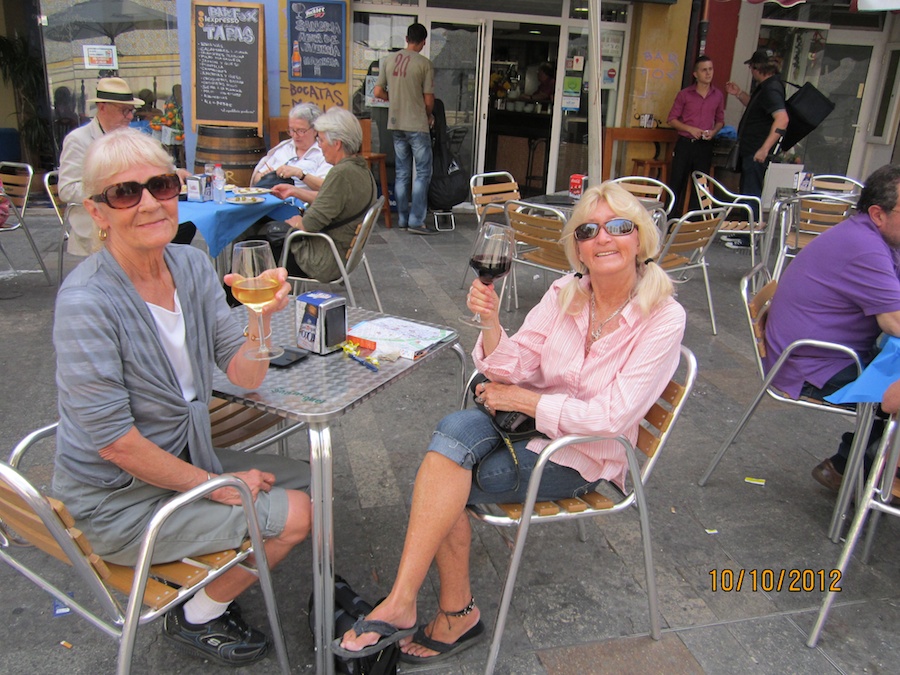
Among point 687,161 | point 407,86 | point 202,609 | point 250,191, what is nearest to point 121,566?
point 202,609

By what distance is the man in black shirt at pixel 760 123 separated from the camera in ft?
23.8

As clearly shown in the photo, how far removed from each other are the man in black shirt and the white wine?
692cm

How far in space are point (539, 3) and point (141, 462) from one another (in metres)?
7.78

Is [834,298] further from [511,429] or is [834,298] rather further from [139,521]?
[139,521]

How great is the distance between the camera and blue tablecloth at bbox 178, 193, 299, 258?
4.03 m

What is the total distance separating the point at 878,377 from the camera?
7.88 ft

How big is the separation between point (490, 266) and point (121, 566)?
119 centimetres

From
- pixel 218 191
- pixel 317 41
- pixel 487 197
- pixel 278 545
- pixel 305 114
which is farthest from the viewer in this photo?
pixel 317 41

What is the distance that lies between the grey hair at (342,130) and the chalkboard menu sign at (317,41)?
3.45m

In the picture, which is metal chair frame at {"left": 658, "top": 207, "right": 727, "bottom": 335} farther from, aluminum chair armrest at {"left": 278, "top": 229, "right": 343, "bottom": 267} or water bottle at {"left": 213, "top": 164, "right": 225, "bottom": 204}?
water bottle at {"left": 213, "top": 164, "right": 225, "bottom": 204}

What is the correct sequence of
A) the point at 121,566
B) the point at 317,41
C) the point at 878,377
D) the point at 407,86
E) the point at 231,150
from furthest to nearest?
the point at 317,41 → the point at 407,86 → the point at 231,150 → the point at 878,377 → the point at 121,566

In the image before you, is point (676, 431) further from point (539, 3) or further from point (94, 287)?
point (539, 3)

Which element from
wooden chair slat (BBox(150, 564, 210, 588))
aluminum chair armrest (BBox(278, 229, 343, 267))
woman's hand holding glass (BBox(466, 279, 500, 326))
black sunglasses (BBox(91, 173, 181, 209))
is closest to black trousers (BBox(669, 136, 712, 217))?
aluminum chair armrest (BBox(278, 229, 343, 267))

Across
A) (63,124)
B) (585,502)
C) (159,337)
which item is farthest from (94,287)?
(63,124)
